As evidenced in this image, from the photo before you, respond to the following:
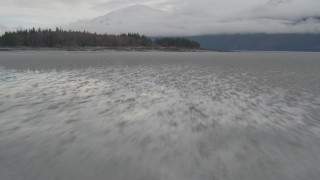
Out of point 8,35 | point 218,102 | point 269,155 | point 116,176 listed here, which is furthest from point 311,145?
point 8,35

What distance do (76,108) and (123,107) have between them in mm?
2527

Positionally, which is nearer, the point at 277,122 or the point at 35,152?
the point at 35,152

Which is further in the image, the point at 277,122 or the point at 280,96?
the point at 280,96

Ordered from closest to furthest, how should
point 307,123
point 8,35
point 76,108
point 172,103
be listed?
1. point 307,123
2. point 76,108
3. point 172,103
4. point 8,35

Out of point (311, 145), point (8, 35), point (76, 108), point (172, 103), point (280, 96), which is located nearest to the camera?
point (311, 145)

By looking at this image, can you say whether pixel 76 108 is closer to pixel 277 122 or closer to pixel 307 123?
pixel 277 122

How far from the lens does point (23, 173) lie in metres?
9.85

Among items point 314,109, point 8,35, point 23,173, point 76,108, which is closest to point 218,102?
point 314,109

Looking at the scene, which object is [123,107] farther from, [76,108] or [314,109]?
[314,109]

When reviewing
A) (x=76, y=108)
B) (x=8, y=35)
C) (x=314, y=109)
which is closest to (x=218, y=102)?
(x=314, y=109)

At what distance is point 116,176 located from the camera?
9.70 metres

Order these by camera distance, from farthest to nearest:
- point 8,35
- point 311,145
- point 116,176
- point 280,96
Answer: point 8,35 → point 280,96 → point 311,145 → point 116,176

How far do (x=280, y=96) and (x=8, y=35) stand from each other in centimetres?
17280

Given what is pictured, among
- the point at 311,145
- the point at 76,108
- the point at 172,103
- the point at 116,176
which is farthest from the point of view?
the point at 172,103
